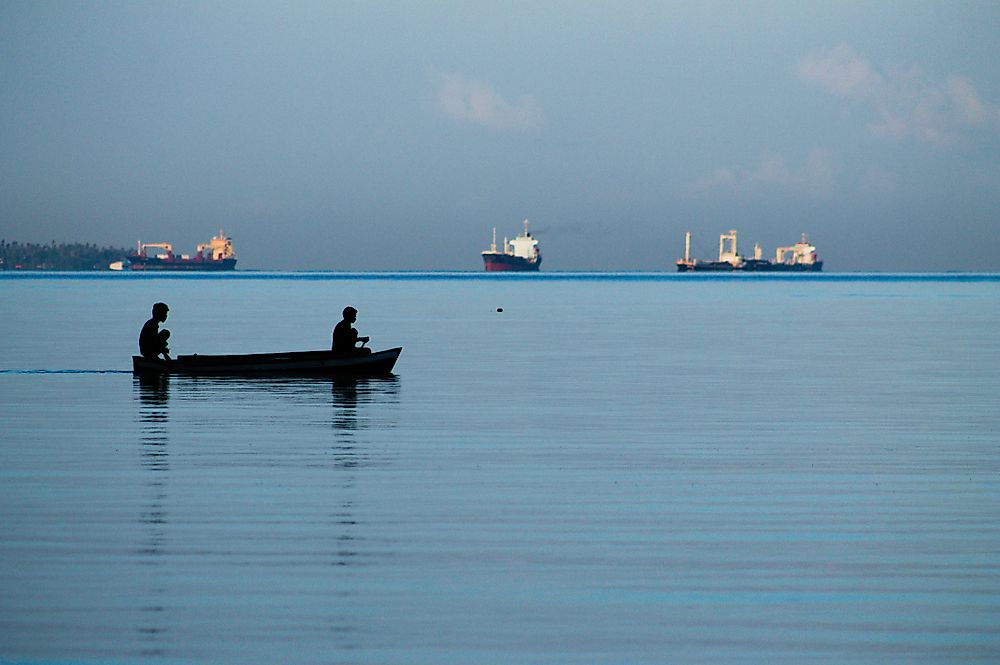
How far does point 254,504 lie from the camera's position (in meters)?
13.0

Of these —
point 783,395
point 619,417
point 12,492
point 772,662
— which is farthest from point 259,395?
point 772,662

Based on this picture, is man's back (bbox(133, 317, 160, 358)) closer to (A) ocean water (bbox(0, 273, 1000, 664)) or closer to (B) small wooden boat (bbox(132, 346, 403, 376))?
(B) small wooden boat (bbox(132, 346, 403, 376))

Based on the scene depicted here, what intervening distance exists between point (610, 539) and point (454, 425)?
8518 mm

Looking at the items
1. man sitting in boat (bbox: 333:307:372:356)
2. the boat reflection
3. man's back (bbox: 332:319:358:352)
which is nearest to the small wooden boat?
man sitting in boat (bbox: 333:307:372:356)

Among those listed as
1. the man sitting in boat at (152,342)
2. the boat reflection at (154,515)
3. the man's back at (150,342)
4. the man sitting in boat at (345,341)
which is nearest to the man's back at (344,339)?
the man sitting in boat at (345,341)

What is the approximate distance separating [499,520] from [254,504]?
2.24 metres

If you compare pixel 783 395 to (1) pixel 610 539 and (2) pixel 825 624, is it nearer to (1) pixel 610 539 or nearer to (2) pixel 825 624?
(1) pixel 610 539

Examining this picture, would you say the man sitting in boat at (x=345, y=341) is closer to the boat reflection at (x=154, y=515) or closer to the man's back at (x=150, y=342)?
the man's back at (x=150, y=342)

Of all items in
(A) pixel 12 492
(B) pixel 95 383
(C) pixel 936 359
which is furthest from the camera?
(C) pixel 936 359

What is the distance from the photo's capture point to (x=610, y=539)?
1151cm

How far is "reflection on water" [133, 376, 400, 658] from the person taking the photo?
951 cm

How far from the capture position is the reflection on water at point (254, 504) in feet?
31.2

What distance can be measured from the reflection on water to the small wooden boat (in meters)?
3.19

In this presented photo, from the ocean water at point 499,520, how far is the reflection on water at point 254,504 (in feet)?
0.14
